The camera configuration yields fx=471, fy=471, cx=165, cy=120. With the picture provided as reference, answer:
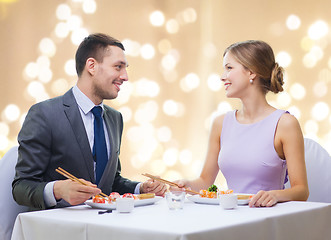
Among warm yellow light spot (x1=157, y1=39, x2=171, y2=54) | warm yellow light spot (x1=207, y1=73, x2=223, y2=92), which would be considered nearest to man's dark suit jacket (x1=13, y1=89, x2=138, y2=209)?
warm yellow light spot (x1=157, y1=39, x2=171, y2=54)

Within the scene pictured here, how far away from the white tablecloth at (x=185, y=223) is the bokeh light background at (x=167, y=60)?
1.66m

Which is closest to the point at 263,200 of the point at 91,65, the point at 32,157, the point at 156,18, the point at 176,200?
the point at 176,200

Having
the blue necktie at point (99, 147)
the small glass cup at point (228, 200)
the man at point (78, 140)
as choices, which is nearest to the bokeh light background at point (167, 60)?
the man at point (78, 140)

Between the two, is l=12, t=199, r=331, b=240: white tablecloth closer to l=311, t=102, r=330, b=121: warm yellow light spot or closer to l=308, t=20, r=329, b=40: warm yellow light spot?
l=311, t=102, r=330, b=121: warm yellow light spot

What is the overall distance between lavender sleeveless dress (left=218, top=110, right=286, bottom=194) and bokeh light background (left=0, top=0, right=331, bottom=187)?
1420 mm

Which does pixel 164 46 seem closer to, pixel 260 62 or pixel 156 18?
pixel 156 18

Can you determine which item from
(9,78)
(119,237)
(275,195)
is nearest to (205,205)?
(275,195)

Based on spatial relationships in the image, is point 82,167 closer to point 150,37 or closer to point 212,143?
point 212,143

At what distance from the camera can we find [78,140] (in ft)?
5.91

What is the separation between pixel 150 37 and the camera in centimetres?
364

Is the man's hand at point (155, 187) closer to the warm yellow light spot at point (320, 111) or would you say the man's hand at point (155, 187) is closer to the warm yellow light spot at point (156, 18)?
the warm yellow light spot at point (320, 111)

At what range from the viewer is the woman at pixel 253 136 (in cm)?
196

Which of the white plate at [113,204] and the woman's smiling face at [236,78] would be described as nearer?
the white plate at [113,204]

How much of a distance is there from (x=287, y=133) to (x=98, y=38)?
0.92m
